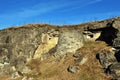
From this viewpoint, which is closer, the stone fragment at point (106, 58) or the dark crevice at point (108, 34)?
the stone fragment at point (106, 58)

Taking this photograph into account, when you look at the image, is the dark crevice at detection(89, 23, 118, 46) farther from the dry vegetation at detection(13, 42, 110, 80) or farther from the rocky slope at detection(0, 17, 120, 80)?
the dry vegetation at detection(13, 42, 110, 80)

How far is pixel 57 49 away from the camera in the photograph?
33438mm

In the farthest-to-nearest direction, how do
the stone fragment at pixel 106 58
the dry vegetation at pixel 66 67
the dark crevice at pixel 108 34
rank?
1. the dark crevice at pixel 108 34
2. the stone fragment at pixel 106 58
3. the dry vegetation at pixel 66 67

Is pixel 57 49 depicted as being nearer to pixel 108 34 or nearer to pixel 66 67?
pixel 66 67

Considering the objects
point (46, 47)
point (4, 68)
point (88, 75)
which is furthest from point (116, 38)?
point (4, 68)

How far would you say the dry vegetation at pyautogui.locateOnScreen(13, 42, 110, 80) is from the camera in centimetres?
2828

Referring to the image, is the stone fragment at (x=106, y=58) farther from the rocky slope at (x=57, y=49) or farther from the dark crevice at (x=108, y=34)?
the dark crevice at (x=108, y=34)

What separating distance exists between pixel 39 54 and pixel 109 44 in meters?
8.14

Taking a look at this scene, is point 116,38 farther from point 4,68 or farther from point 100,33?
point 4,68

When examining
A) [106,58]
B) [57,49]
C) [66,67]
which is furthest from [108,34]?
[66,67]

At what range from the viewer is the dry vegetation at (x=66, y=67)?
28281mm

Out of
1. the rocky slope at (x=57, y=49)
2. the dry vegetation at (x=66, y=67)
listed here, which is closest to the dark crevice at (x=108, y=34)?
the rocky slope at (x=57, y=49)

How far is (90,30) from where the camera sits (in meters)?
34.5

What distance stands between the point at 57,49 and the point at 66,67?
139 inches
